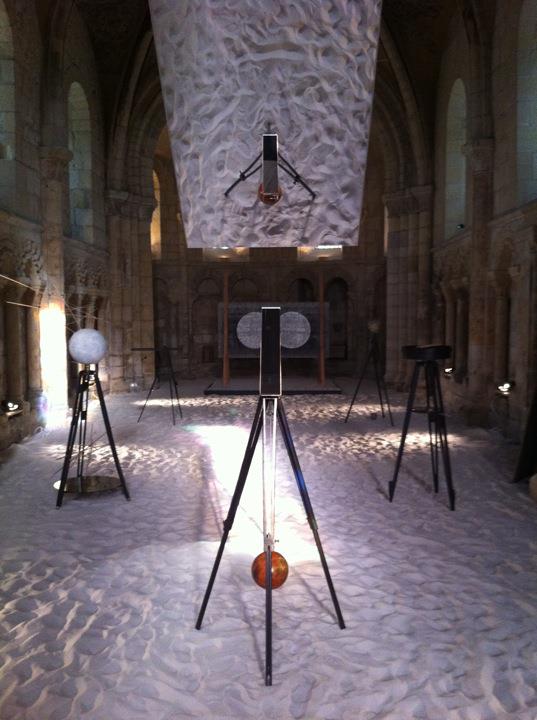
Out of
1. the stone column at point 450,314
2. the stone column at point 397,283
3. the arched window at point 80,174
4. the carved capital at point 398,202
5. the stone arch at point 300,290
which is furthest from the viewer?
the stone arch at point 300,290

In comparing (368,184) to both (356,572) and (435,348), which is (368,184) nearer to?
(435,348)

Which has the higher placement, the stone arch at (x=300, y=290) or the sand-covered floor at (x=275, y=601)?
the stone arch at (x=300, y=290)

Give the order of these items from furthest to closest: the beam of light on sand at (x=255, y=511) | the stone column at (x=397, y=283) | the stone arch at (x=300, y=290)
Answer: the stone arch at (x=300, y=290) → the stone column at (x=397, y=283) → the beam of light on sand at (x=255, y=511)

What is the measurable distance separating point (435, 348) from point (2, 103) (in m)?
7.57

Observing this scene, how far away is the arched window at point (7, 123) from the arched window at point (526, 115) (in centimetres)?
762

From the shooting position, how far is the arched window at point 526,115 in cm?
841

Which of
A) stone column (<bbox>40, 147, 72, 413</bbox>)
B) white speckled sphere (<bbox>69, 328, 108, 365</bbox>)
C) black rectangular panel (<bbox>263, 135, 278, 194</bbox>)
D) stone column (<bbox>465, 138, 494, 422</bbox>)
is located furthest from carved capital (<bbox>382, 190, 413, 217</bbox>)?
black rectangular panel (<bbox>263, 135, 278, 194</bbox>)

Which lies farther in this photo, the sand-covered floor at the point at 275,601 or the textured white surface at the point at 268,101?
the textured white surface at the point at 268,101

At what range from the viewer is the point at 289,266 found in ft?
60.0

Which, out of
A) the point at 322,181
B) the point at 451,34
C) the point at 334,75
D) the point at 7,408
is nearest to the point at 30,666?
the point at 322,181

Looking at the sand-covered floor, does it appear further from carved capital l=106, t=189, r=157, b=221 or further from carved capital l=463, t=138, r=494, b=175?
carved capital l=106, t=189, r=157, b=221

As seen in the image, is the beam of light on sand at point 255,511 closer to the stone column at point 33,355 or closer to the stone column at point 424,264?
the stone column at point 33,355

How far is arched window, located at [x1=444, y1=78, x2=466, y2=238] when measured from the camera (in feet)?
39.0

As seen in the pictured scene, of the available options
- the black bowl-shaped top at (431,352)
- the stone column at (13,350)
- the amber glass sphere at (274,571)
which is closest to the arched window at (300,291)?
the stone column at (13,350)
